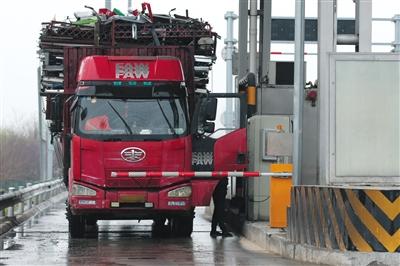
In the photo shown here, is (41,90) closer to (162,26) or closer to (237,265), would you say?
(162,26)

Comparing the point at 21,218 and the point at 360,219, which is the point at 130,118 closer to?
the point at 360,219

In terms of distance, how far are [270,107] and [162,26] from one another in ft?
9.00

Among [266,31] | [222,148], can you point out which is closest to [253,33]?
[266,31]

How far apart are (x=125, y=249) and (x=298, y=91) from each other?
3.72 m

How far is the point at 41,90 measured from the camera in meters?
15.2

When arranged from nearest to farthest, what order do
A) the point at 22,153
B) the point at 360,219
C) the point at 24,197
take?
1. the point at 360,219
2. the point at 24,197
3. the point at 22,153

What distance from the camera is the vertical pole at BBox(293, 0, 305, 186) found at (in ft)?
38.4

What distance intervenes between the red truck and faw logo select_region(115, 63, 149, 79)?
0.02 m

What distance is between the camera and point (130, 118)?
42.6 ft

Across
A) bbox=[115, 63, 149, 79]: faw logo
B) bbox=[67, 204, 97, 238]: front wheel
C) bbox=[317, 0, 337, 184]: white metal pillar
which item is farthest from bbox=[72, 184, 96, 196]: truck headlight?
bbox=[317, 0, 337, 184]: white metal pillar

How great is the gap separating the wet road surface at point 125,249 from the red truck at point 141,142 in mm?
582

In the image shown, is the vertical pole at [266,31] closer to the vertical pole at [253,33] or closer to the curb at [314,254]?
the vertical pole at [253,33]

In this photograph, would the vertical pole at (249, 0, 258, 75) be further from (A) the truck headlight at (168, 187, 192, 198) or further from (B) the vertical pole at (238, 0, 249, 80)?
(A) the truck headlight at (168, 187, 192, 198)

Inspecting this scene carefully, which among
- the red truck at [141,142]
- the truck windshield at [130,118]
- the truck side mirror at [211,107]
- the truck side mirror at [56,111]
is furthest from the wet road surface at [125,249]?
the truck side mirror at [211,107]
